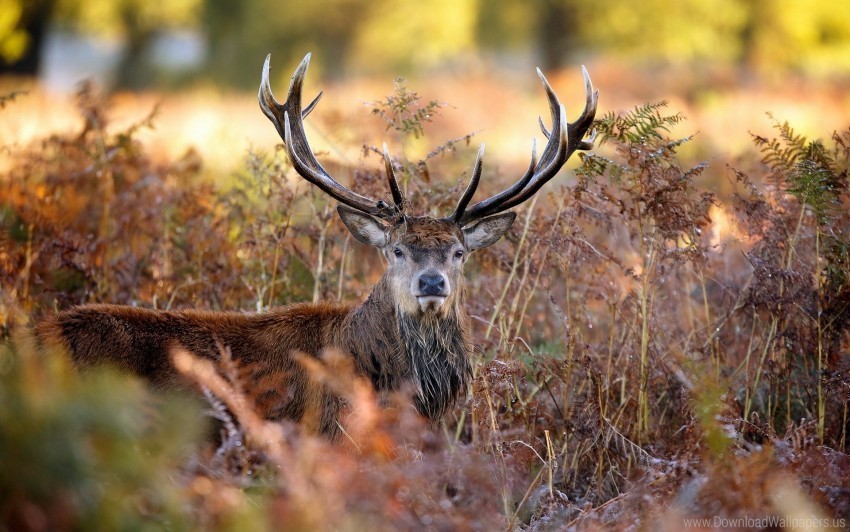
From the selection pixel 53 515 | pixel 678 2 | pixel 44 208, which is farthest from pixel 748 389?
pixel 678 2

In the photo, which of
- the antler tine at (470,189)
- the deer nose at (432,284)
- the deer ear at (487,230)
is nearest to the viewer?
the deer nose at (432,284)

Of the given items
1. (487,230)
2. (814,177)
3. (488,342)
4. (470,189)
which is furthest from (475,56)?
(470,189)

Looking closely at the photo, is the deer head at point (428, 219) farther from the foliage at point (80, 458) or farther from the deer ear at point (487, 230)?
the foliage at point (80, 458)

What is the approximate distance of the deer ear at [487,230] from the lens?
628cm

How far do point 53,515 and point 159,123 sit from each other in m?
14.3

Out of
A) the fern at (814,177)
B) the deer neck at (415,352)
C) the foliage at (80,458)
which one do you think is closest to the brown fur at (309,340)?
the deer neck at (415,352)

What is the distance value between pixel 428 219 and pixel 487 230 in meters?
0.42

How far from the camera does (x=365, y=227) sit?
6312mm

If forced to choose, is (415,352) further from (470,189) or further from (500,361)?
(470,189)

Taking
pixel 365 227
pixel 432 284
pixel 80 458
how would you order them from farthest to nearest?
1. pixel 365 227
2. pixel 432 284
3. pixel 80 458

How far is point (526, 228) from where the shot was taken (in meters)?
6.70

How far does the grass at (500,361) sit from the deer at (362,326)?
20 cm

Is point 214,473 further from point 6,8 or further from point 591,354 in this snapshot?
point 6,8

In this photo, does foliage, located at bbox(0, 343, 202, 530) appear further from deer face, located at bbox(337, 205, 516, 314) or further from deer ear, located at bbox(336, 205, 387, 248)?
deer ear, located at bbox(336, 205, 387, 248)
